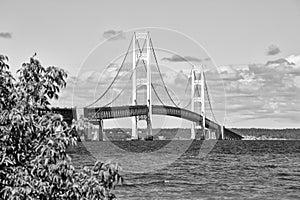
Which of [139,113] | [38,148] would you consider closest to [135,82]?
[139,113]

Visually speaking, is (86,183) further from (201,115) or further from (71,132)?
(201,115)

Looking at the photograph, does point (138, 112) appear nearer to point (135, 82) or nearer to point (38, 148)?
point (135, 82)

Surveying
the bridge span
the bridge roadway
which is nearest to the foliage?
the bridge span

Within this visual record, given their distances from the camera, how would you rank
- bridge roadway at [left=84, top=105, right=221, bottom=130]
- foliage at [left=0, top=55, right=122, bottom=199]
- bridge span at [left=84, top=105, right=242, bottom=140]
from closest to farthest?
foliage at [left=0, top=55, right=122, bottom=199] < bridge span at [left=84, top=105, right=242, bottom=140] < bridge roadway at [left=84, top=105, right=221, bottom=130]

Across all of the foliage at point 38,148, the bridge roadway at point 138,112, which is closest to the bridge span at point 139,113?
the bridge roadway at point 138,112

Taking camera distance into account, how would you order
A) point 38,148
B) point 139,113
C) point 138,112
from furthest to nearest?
point 139,113
point 138,112
point 38,148

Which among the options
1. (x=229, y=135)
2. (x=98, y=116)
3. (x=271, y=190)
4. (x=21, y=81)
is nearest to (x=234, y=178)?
(x=271, y=190)

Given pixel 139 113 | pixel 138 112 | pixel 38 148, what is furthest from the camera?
pixel 139 113

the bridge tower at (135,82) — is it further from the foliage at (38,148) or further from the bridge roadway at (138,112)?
the foliage at (38,148)

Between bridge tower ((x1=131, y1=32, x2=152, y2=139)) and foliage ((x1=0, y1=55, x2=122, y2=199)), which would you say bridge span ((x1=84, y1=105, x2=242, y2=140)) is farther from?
foliage ((x1=0, y1=55, x2=122, y2=199))
